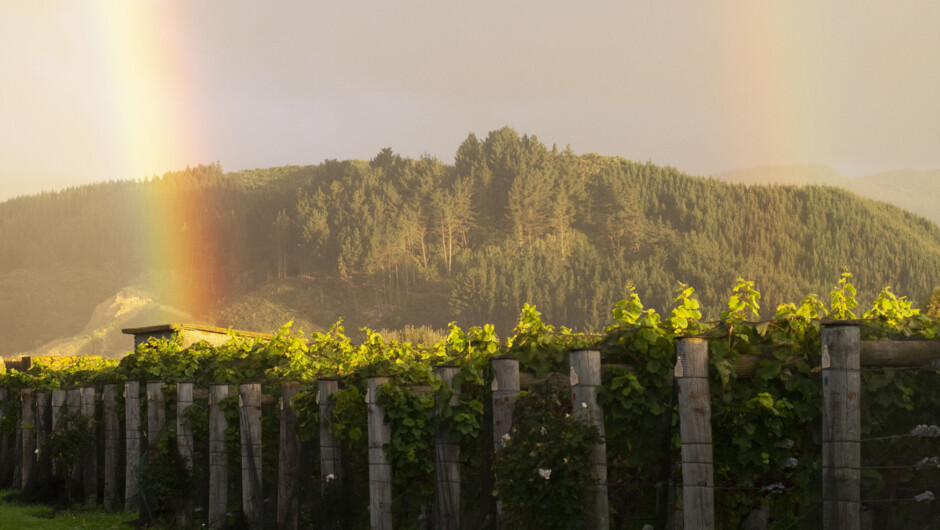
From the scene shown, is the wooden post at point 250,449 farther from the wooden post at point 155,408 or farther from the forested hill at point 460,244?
the forested hill at point 460,244

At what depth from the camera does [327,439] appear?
10.3 meters

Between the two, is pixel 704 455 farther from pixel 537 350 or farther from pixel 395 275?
pixel 395 275

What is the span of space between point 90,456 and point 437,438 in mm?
10168

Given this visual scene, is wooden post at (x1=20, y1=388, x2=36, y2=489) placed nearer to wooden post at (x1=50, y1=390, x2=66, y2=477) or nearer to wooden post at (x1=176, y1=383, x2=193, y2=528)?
wooden post at (x1=50, y1=390, x2=66, y2=477)

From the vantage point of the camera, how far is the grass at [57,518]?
44.4ft

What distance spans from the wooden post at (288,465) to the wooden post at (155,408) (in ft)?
12.3

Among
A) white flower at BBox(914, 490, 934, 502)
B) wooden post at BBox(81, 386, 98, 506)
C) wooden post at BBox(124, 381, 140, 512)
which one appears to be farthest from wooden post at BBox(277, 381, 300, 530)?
wooden post at BBox(81, 386, 98, 506)

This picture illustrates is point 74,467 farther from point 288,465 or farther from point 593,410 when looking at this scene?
point 593,410

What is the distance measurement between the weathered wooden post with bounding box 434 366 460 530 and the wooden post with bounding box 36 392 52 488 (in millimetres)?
11691

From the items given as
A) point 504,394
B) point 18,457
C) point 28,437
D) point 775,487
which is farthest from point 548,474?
point 18,457

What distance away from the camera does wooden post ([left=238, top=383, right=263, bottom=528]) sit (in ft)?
37.1

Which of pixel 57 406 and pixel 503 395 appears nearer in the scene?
pixel 503 395

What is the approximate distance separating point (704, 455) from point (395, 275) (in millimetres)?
102249

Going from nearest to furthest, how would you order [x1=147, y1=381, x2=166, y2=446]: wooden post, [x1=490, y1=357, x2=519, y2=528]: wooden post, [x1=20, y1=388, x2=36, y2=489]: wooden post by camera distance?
[x1=490, y1=357, x2=519, y2=528]: wooden post < [x1=147, y1=381, x2=166, y2=446]: wooden post < [x1=20, y1=388, x2=36, y2=489]: wooden post
